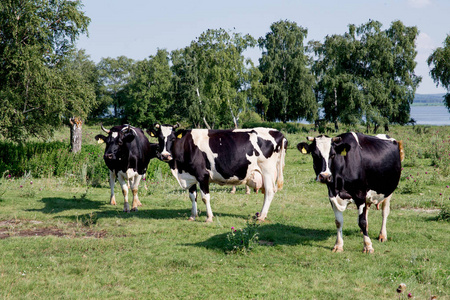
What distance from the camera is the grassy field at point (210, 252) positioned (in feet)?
20.5

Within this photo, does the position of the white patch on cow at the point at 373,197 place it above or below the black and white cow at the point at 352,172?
below

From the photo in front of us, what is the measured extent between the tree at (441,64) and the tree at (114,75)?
216 feet

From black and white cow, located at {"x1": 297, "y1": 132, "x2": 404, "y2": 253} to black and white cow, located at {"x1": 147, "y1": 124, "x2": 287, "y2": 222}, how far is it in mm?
2522

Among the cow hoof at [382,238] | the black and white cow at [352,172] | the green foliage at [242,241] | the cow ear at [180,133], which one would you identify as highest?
the cow ear at [180,133]

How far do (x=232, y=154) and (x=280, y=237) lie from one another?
8.78 ft

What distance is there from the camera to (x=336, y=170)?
798cm

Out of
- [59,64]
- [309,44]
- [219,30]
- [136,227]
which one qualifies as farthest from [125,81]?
[136,227]

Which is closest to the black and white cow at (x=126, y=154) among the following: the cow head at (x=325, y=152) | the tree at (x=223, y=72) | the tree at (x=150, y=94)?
the cow head at (x=325, y=152)

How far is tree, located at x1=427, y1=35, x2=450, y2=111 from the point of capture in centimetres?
4344

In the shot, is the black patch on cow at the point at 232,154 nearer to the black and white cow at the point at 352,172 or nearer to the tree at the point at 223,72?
the black and white cow at the point at 352,172

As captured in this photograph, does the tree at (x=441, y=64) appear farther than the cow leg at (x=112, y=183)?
Yes

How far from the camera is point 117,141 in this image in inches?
460

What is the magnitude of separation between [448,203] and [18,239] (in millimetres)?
11863

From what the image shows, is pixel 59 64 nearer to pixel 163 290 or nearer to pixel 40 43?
pixel 40 43
